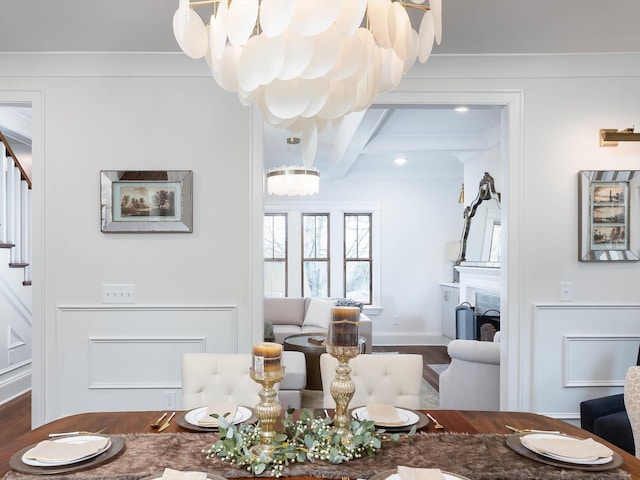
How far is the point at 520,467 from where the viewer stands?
141 centimetres

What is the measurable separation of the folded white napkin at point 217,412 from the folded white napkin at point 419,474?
0.64 meters

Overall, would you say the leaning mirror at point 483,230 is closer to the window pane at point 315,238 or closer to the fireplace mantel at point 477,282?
the fireplace mantel at point 477,282

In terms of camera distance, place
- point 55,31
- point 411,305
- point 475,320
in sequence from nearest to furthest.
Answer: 1. point 55,31
2. point 475,320
3. point 411,305

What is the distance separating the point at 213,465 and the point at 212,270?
1.82m

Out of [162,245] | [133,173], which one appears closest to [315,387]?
[162,245]

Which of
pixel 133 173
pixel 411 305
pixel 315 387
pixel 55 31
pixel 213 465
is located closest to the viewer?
pixel 213 465

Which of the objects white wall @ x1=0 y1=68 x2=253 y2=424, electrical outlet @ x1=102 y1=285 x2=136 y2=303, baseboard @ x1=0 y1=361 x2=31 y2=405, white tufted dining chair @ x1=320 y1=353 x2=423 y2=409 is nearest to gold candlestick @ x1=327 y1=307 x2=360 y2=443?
white tufted dining chair @ x1=320 y1=353 x2=423 y2=409

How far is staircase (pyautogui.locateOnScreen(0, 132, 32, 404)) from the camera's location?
4605mm

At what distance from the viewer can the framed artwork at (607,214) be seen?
123 inches

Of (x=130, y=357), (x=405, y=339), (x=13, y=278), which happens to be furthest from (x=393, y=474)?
(x=405, y=339)

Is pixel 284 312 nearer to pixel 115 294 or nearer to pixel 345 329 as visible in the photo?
pixel 115 294

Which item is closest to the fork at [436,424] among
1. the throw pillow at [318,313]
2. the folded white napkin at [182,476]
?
the folded white napkin at [182,476]

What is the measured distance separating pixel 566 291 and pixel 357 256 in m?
4.82

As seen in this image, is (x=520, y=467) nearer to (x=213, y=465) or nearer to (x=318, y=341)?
(x=213, y=465)
